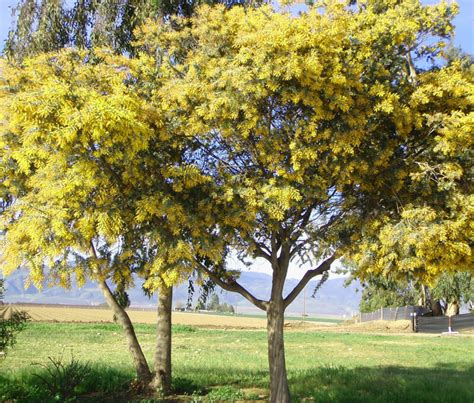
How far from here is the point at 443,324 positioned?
39.4 metres

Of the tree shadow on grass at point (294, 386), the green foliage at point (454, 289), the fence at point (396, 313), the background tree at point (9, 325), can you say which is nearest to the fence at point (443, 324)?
the fence at point (396, 313)

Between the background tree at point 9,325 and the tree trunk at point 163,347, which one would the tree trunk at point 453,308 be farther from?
the background tree at point 9,325

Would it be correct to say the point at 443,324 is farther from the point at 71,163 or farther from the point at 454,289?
the point at 71,163

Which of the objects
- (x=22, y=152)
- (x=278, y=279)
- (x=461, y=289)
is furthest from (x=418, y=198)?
(x=461, y=289)

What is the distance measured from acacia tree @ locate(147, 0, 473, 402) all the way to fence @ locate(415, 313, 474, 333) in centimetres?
3322

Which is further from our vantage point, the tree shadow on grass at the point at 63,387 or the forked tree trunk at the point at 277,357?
the tree shadow on grass at the point at 63,387

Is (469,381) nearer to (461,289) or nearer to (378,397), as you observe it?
(378,397)

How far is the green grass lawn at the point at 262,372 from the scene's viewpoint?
1044 cm

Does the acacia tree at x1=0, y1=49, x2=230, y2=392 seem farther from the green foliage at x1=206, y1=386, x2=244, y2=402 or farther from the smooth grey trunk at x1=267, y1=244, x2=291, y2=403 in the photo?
the green foliage at x1=206, y1=386, x2=244, y2=402

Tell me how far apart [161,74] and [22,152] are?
2547 mm

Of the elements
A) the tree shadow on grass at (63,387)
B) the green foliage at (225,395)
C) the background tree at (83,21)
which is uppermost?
the background tree at (83,21)

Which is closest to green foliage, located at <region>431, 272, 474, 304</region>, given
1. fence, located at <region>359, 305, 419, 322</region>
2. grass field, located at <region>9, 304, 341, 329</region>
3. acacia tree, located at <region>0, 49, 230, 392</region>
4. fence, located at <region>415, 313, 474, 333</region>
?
fence, located at <region>415, 313, 474, 333</region>

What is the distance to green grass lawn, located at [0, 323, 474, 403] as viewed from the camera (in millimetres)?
10441

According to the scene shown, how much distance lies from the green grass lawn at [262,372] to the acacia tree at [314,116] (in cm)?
268
